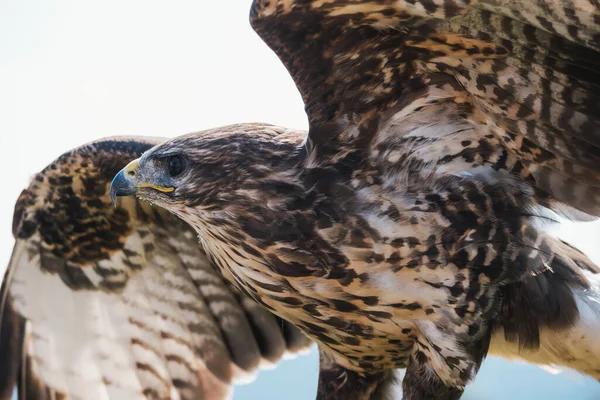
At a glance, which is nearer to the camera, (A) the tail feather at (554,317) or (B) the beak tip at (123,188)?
(A) the tail feather at (554,317)

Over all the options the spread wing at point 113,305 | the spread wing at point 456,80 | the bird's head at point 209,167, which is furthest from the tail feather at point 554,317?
the spread wing at point 113,305

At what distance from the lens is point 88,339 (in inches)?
196

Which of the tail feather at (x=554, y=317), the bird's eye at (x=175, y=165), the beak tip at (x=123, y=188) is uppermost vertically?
the bird's eye at (x=175, y=165)

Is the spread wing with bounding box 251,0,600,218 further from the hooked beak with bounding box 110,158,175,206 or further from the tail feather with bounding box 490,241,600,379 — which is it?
the hooked beak with bounding box 110,158,175,206

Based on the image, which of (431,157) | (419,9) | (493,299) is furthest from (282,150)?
(493,299)

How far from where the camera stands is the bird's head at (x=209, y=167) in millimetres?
3543

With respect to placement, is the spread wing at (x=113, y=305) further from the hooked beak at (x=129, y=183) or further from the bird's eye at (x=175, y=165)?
the bird's eye at (x=175, y=165)

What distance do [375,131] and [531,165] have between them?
654 mm

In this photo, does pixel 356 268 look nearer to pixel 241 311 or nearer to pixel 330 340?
pixel 330 340

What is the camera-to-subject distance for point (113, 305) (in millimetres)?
5035

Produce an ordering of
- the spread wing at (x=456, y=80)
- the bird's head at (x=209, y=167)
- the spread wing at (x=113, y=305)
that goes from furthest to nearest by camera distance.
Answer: the spread wing at (x=113, y=305) < the bird's head at (x=209, y=167) < the spread wing at (x=456, y=80)

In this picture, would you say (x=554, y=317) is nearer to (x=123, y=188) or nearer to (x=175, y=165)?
(x=175, y=165)

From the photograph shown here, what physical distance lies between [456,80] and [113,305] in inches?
105

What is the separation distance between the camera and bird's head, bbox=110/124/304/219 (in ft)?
11.6
